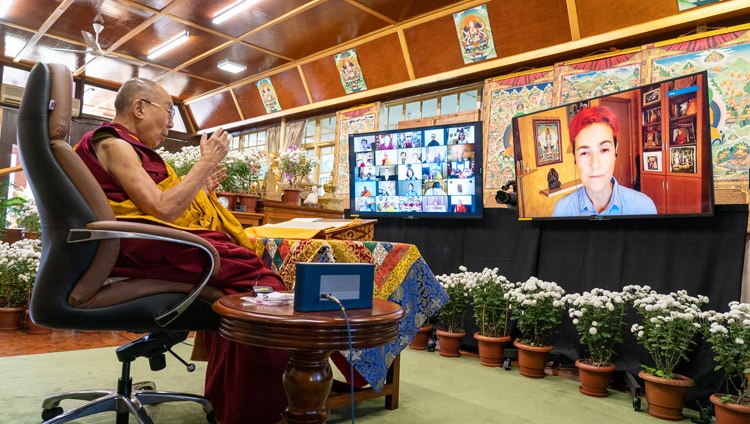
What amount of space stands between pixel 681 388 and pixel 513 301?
1096 mm

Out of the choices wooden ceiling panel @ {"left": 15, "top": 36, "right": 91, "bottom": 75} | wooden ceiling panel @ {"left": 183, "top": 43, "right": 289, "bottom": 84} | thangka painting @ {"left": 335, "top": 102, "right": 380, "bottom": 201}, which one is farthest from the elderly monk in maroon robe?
wooden ceiling panel @ {"left": 15, "top": 36, "right": 91, "bottom": 75}

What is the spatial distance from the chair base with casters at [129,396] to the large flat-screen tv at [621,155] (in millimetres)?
2819

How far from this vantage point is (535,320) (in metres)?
3.17

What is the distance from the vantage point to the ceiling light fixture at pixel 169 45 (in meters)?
5.88

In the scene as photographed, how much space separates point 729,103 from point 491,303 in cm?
206

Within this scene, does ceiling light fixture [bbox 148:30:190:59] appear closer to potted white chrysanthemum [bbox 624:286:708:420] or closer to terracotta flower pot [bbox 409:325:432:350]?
terracotta flower pot [bbox 409:325:432:350]

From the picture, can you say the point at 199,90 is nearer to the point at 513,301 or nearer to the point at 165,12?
the point at 165,12

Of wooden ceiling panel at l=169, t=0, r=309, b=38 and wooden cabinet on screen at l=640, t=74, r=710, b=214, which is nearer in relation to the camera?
wooden cabinet on screen at l=640, t=74, r=710, b=214

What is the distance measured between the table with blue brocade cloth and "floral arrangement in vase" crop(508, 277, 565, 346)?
1.30m

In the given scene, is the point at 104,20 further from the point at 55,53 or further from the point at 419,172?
the point at 419,172

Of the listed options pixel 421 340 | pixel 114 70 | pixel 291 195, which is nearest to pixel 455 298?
pixel 421 340

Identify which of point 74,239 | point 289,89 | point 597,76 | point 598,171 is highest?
point 289,89

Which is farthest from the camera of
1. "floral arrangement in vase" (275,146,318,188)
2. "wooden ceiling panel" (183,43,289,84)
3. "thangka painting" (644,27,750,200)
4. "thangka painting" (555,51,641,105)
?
"wooden ceiling panel" (183,43,289,84)

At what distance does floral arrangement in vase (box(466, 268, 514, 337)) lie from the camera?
11.4 feet
